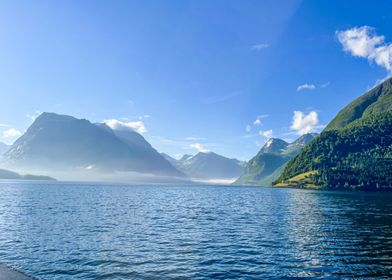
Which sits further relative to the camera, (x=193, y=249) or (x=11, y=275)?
(x=193, y=249)

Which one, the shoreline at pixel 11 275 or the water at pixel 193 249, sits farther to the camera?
the water at pixel 193 249

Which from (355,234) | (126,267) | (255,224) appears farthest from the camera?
(255,224)

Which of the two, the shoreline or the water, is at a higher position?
the shoreline

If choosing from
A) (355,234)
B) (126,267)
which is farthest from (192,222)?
(126,267)

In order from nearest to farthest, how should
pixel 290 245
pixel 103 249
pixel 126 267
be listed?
1. pixel 126 267
2. pixel 103 249
3. pixel 290 245

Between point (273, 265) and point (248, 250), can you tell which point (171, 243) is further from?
point (273, 265)

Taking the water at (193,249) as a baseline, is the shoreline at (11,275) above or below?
above

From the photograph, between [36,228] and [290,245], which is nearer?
[290,245]

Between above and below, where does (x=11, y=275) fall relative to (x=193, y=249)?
above

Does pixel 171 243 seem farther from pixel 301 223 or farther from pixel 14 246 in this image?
pixel 301 223

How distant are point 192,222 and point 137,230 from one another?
15.9 metres

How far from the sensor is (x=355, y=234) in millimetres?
60469

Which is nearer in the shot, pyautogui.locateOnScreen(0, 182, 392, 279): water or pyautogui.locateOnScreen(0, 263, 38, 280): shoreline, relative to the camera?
pyautogui.locateOnScreen(0, 263, 38, 280): shoreline

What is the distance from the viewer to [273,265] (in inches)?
1528
